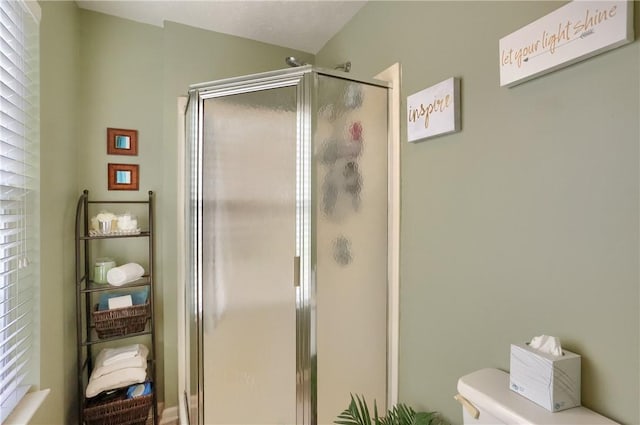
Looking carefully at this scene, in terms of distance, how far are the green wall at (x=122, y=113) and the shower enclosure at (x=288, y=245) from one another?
0.48 meters

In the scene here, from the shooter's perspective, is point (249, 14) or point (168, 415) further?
point (168, 415)

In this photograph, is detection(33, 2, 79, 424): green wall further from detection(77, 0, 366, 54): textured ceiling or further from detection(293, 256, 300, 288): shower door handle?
detection(293, 256, 300, 288): shower door handle

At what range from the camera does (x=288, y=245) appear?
4.62 feet

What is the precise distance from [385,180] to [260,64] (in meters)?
1.30

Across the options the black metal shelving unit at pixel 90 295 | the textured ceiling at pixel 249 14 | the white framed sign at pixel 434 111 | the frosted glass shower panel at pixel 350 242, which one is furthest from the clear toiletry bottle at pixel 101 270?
the white framed sign at pixel 434 111

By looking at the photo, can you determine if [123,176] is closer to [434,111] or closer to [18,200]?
[18,200]

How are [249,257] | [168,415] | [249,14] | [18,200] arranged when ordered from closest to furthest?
[18,200] < [249,257] < [249,14] < [168,415]

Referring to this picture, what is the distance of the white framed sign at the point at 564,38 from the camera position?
72 cm

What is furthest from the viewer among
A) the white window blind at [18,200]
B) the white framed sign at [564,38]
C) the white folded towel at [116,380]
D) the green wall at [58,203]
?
the white folded towel at [116,380]

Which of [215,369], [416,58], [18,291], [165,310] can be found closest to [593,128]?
[416,58]

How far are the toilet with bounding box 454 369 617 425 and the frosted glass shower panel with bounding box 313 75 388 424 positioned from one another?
559 millimetres

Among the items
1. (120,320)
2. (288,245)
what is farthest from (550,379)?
(120,320)

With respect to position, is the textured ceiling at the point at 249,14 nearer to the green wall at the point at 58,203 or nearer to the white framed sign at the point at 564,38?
the green wall at the point at 58,203

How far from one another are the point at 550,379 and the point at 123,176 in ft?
7.05
